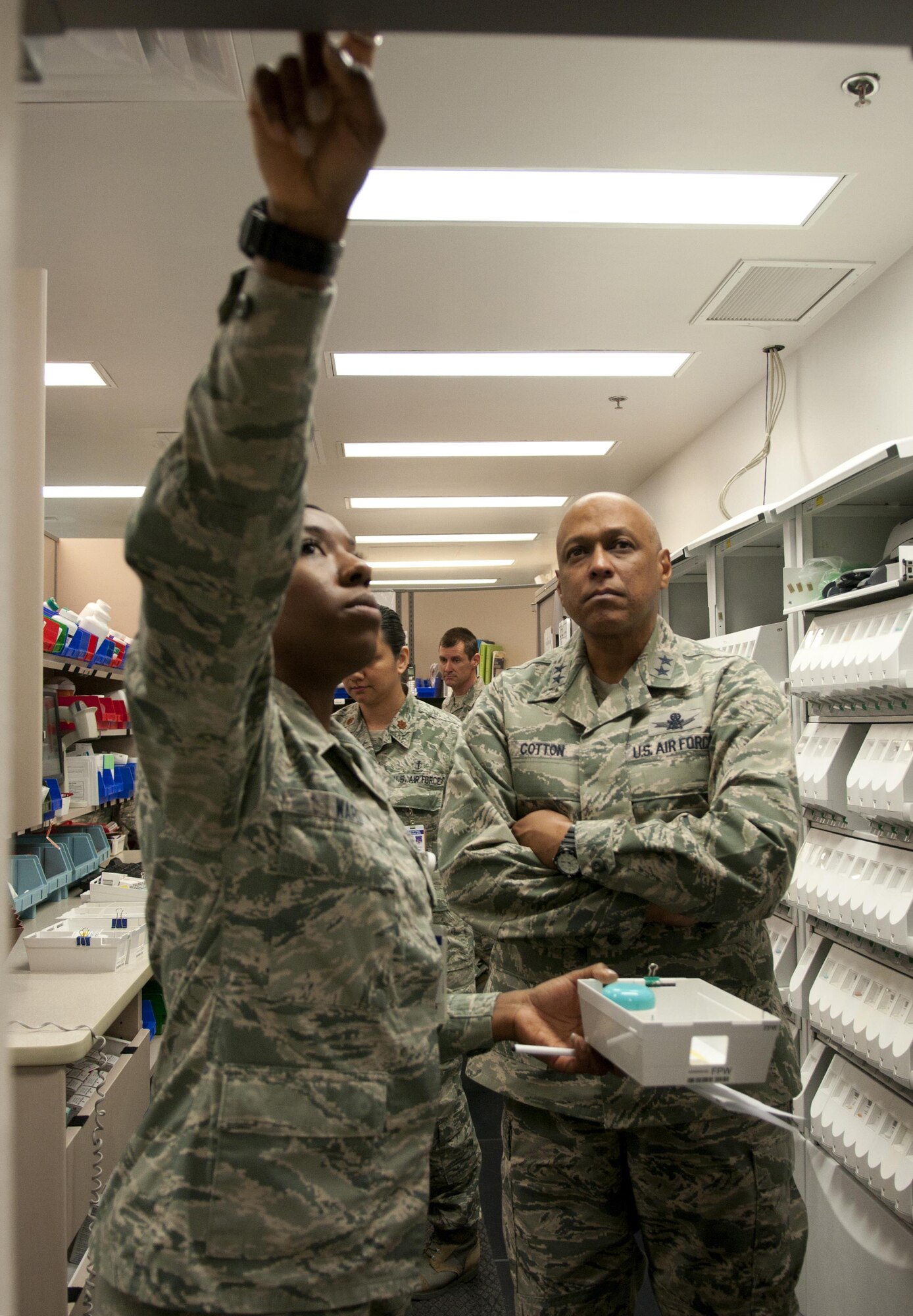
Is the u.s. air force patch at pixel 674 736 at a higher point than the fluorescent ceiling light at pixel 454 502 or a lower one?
lower

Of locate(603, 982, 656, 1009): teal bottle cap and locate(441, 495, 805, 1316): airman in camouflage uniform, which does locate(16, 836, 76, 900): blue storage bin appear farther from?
locate(603, 982, 656, 1009): teal bottle cap

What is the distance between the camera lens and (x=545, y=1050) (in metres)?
1.26

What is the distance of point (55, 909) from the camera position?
347 cm

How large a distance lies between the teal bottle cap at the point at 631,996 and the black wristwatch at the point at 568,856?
0.31 m

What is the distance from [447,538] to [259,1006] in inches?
330

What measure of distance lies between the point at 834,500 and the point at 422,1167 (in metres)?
2.42

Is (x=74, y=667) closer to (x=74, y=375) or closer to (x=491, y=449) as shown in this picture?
(x=74, y=375)

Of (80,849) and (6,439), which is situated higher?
(6,439)

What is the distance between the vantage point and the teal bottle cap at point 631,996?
1225 mm

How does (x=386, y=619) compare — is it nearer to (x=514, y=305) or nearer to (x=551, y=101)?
(x=514, y=305)

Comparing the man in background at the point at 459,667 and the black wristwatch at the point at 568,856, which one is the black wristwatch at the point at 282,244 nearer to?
the black wristwatch at the point at 568,856

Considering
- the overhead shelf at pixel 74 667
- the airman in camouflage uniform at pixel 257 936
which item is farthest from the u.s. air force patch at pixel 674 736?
the overhead shelf at pixel 74 667

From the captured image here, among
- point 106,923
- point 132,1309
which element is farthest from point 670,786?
point 106,923

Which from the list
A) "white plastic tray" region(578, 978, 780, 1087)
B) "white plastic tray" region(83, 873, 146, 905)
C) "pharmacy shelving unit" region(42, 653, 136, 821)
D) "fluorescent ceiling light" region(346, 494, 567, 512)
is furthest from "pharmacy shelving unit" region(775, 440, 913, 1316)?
"fluorescent ceiling light" region(346, 494, 567, 512)
